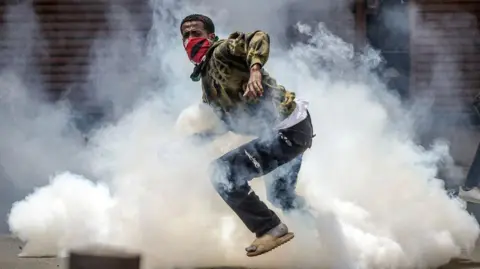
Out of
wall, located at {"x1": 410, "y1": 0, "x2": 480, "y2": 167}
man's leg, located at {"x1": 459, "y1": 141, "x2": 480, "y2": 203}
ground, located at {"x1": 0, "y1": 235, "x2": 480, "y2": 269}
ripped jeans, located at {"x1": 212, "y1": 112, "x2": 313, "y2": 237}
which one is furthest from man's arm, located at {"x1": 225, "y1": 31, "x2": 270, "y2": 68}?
wall, located at {"x1": 410, "y1": 0, "x2": 480, "y2": 167}

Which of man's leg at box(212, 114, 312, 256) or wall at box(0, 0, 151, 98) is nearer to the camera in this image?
man's leg at box(212, 114, 312, 256)

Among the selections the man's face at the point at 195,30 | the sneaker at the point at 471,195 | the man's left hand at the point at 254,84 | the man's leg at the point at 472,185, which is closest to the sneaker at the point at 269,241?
the man's left hand at the point at 254,84

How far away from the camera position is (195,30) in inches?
179

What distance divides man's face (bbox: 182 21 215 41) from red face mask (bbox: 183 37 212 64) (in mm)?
34

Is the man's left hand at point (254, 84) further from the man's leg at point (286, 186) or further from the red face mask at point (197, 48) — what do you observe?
the man's leg at point (286, 186)

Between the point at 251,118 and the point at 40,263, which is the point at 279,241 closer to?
the point at 251,118

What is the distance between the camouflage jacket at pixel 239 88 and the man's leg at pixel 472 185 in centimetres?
326

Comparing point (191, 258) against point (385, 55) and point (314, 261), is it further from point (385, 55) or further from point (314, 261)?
point (385, 55)

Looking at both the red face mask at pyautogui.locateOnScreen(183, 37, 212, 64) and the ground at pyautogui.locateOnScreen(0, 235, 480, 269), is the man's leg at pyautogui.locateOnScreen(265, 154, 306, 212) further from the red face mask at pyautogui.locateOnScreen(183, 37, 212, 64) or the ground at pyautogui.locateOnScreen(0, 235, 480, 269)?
the ground at pyautogui.locateOnScreen(0, 235, 480, 269)

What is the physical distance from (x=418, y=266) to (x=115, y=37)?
19.7 ft

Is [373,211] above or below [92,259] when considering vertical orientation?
above

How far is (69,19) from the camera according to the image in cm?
981

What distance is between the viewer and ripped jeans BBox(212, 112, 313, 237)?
4223mm

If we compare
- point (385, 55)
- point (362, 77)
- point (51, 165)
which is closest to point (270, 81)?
point (362, 77)
